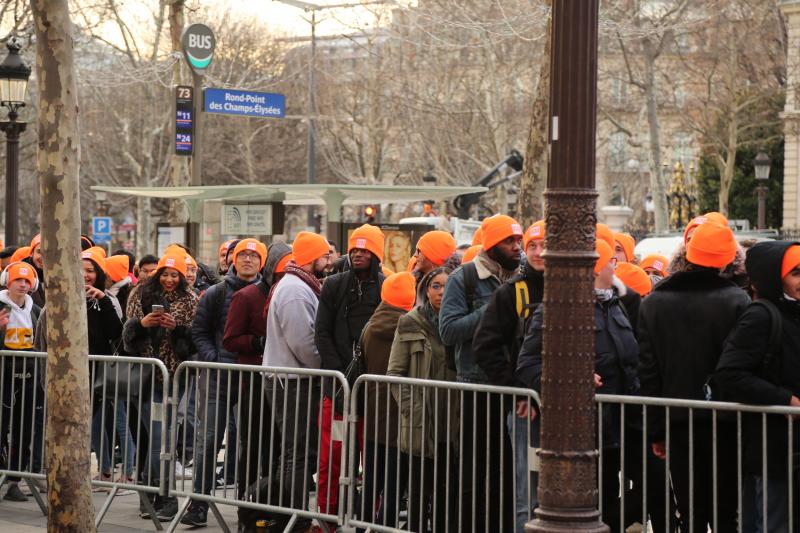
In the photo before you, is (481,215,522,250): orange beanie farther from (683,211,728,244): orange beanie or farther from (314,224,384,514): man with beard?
(314,224,384,514): man with beard

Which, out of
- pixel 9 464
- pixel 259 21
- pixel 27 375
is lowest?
Answer: pixel 9 464

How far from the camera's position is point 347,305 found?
880 cm

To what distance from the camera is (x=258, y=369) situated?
27.9ft

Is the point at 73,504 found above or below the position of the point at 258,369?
below

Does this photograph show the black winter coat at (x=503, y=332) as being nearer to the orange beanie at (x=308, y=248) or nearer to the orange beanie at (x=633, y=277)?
the orange beanie at (x=633, y=277)

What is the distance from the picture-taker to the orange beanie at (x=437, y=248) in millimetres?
8508

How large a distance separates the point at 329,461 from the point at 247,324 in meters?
1.68

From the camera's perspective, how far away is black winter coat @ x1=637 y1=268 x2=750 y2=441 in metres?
6.78

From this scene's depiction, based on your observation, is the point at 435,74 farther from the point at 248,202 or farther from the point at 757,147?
the point at 248,202

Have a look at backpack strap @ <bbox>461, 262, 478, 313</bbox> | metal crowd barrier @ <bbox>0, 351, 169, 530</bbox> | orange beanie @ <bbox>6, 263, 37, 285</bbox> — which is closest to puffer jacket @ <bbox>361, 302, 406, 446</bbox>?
backpack strap @ <bbox>461, 262, 478, 313</bbox>

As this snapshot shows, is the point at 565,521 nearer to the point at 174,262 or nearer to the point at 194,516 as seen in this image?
the point at 194,516

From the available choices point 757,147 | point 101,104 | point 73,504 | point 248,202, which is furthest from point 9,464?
point 101,104

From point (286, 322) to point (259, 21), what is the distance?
47222 millimetres

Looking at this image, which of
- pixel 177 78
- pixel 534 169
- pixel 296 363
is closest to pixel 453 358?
pixel 296 363
